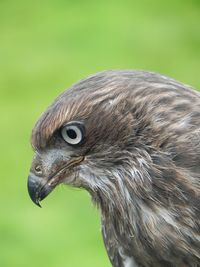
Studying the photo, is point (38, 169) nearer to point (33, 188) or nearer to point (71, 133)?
point (33, 188)

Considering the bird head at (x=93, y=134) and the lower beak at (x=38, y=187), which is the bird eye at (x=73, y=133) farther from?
the lower beak at (x=38, y=187)

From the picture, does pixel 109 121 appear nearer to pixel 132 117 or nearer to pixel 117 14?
pixel 132 117

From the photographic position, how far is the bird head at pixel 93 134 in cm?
505

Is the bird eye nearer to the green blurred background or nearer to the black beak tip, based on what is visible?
the black beak tip

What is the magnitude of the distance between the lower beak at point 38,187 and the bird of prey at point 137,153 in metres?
0.06

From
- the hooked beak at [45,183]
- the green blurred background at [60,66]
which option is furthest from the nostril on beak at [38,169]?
the green blurred background at [60,66]

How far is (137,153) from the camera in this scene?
5.03 m

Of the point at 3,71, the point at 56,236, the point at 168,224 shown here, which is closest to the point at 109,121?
the point at 168,224

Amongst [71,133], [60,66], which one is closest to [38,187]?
[71,133]

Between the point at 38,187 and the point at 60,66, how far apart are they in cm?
673

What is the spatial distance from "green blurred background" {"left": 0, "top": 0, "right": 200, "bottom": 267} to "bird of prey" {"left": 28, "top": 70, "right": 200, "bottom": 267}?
12.1ft

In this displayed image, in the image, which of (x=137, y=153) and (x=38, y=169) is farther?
(x=38, y=169)

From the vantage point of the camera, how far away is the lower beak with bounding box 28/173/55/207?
5.23m

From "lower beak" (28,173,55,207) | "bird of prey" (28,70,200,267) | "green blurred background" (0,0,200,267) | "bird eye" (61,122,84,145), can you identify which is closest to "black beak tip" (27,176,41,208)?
"lower beak" (28,173,55,207)
